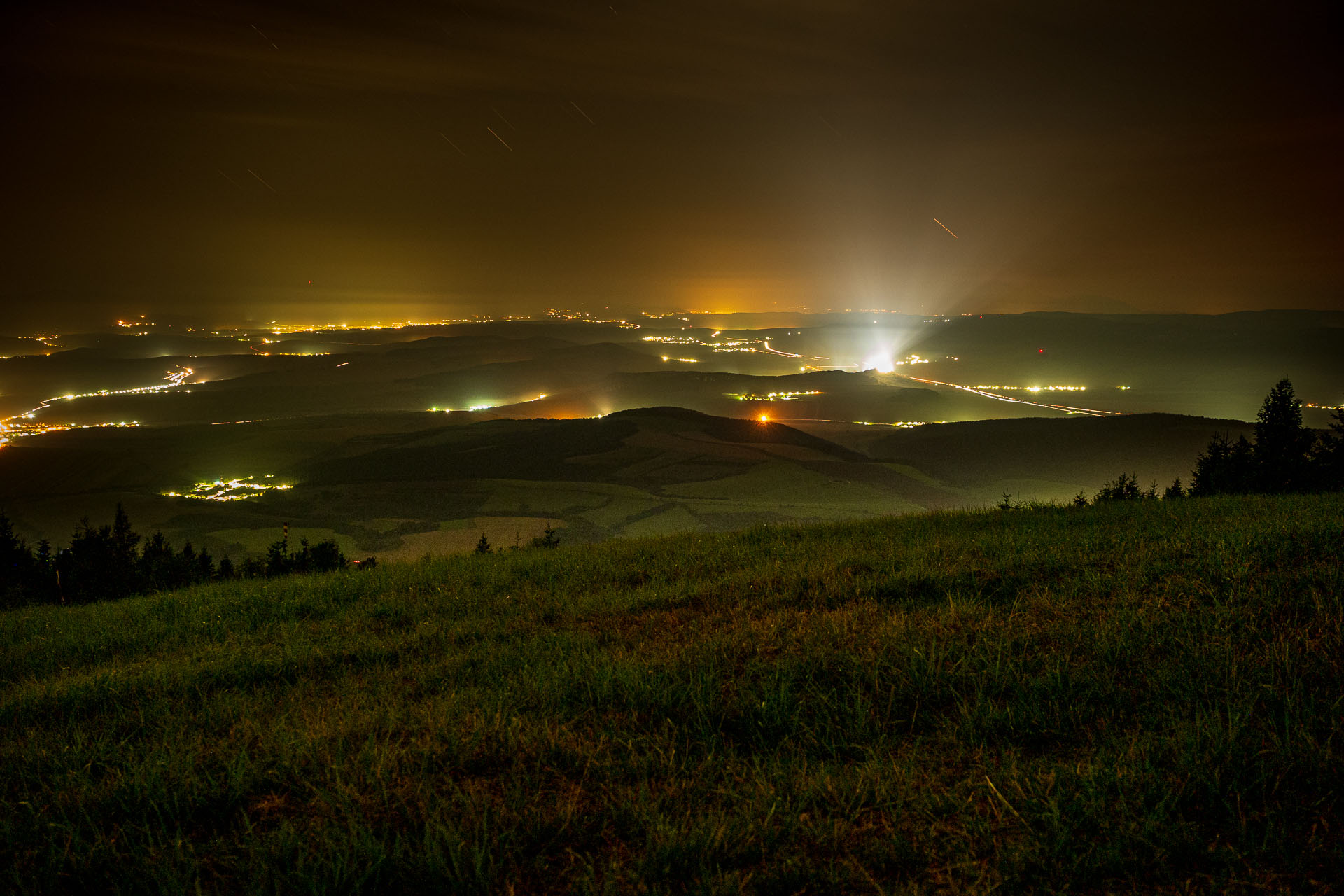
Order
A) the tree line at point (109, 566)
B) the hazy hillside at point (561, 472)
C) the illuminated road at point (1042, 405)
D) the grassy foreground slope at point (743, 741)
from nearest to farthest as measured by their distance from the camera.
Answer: the grassy foreground slope at point (743, 741) → the tree line at point (109, 566) → the hazy hillside at point (561, 472) → the illuminated road at point (1042, 405)

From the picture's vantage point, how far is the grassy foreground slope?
113 inches

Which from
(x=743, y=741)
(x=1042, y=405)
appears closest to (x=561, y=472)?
(x=743, y=741)

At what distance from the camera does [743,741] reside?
13.0 ft

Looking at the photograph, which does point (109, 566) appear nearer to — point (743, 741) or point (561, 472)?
point (743, 741)

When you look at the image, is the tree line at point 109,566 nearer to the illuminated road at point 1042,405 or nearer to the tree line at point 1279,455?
the tree line at point 1279,455

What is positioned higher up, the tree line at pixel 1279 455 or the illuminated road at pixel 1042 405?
the tree line at pixel 1279 455

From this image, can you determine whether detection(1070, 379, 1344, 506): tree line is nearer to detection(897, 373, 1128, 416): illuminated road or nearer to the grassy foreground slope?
the grassy foreground slope

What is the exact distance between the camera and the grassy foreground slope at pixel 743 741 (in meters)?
2.88

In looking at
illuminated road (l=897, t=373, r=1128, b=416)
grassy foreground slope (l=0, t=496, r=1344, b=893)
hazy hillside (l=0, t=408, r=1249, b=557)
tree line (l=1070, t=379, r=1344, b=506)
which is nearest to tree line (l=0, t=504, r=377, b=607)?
hazy hillside (l=0, t=408, r=1249, b=557)

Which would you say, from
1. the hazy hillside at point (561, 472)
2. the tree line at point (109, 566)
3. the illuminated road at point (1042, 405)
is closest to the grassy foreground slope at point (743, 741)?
the tree line at point (109, 566)

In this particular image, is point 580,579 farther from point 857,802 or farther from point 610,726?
point 857,802

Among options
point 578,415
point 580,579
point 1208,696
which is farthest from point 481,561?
point 578,415

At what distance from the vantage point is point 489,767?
377 cm

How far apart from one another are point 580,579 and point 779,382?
194 metres
